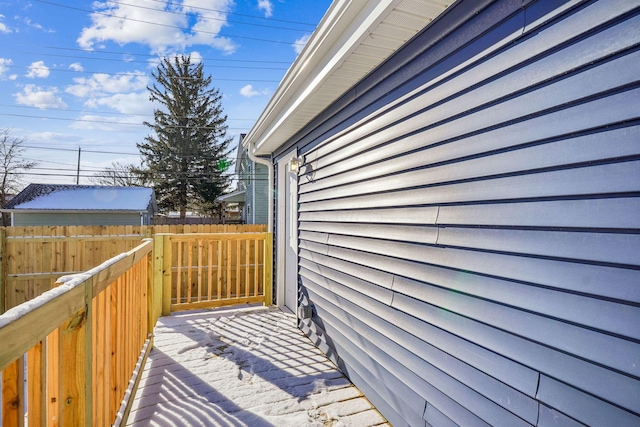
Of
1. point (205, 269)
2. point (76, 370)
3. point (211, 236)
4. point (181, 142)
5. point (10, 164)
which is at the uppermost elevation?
point (181, 142)

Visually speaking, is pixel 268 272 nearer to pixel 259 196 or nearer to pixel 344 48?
pixel 344 48

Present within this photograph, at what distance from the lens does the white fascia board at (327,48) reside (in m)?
1.85

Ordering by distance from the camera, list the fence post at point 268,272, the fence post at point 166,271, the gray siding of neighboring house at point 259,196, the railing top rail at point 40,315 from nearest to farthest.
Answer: the railing top rail at point 40,315 → the fence post at point 166,271 → the fence post at point 268,272 → the gray siding of neighboring house at point 259,196

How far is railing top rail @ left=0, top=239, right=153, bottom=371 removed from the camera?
75 centimetres

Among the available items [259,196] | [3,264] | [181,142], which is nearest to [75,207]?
[259,196]

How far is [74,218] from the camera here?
41.1 feet

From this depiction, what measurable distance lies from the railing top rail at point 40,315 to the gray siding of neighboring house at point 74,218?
13.1 m

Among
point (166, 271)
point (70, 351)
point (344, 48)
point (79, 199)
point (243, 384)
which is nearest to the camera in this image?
point (70, 351)

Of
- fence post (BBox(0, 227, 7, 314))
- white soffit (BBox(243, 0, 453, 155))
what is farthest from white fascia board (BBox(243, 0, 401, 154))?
fence post (BBox(0, 227, 7, 314))

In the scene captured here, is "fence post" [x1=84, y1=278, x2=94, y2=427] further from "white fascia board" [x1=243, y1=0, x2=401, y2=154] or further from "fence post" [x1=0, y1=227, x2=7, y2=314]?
"fence post" [x1=0, y1=227, x2=7, y2=314]

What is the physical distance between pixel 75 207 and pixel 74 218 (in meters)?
0.46

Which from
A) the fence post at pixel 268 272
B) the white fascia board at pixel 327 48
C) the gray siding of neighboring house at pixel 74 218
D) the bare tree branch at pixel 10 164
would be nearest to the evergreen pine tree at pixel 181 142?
the bare tree branch at pixel 10 164

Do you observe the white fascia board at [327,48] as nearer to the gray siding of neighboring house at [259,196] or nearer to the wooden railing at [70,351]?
the wooden railing at [70,351]

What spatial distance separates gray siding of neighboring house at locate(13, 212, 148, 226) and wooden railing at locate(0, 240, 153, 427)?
12307 mm
